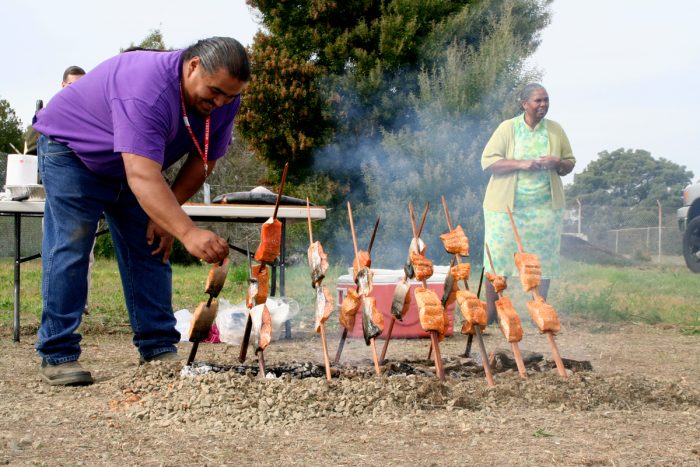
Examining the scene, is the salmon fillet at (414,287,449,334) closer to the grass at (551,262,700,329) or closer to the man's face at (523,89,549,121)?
the man's face at (523,89,549,121)

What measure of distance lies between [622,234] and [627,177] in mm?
16531

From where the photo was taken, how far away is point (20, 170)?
5113 millimetres

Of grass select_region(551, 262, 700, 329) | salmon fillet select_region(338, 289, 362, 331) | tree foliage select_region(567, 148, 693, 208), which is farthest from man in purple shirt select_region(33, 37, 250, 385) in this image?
tree foliage select_region(567, 148, 693, 208)

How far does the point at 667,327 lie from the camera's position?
20.7 ft

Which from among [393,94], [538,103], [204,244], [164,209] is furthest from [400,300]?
[393,94]

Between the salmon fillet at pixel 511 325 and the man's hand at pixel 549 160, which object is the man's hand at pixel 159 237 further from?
the man's hand at pixel 549 160

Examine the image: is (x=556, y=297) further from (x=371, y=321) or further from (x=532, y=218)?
(x=371, y=321)

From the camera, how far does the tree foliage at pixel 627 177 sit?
36719mm

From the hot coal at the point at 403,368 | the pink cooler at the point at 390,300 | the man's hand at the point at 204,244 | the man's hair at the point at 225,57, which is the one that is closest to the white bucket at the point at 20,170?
the pink cooler at the point at 390,300

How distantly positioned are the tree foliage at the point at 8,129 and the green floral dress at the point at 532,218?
17.3 metres

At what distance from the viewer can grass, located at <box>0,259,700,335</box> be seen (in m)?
6.72

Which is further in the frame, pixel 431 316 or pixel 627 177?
pixel 627 177

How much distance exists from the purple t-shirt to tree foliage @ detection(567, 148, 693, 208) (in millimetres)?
35022

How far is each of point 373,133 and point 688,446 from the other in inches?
467
